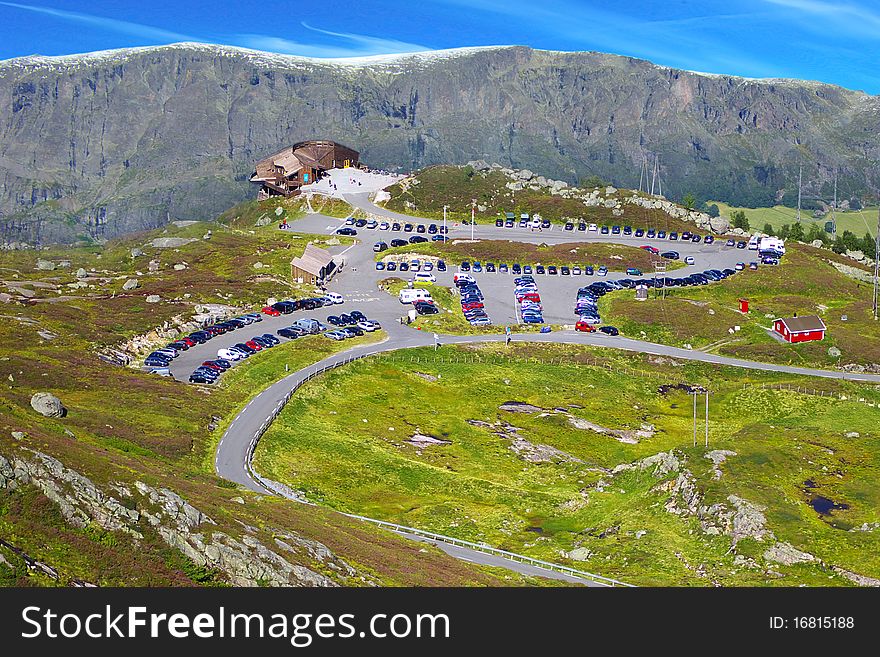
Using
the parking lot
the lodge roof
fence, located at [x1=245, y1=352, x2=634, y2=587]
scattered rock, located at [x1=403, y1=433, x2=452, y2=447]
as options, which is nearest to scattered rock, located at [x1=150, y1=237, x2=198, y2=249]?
the parking lot

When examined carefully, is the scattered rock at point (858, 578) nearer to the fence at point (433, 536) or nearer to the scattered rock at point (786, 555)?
the scattered rock at point (786, 555)

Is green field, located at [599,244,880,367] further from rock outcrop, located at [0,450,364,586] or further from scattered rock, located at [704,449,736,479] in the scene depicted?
rock outcrop, located at [0,450,364,586]

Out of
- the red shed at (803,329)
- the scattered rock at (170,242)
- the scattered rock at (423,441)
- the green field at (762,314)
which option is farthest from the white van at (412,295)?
the scattered rock at (170,242)

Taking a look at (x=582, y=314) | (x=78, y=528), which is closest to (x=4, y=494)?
(x=78, y=528)

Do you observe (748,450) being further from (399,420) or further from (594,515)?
(399,420)

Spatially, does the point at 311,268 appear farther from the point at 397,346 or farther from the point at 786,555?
the point at 786,555

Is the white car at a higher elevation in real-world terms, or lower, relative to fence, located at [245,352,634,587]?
higher
